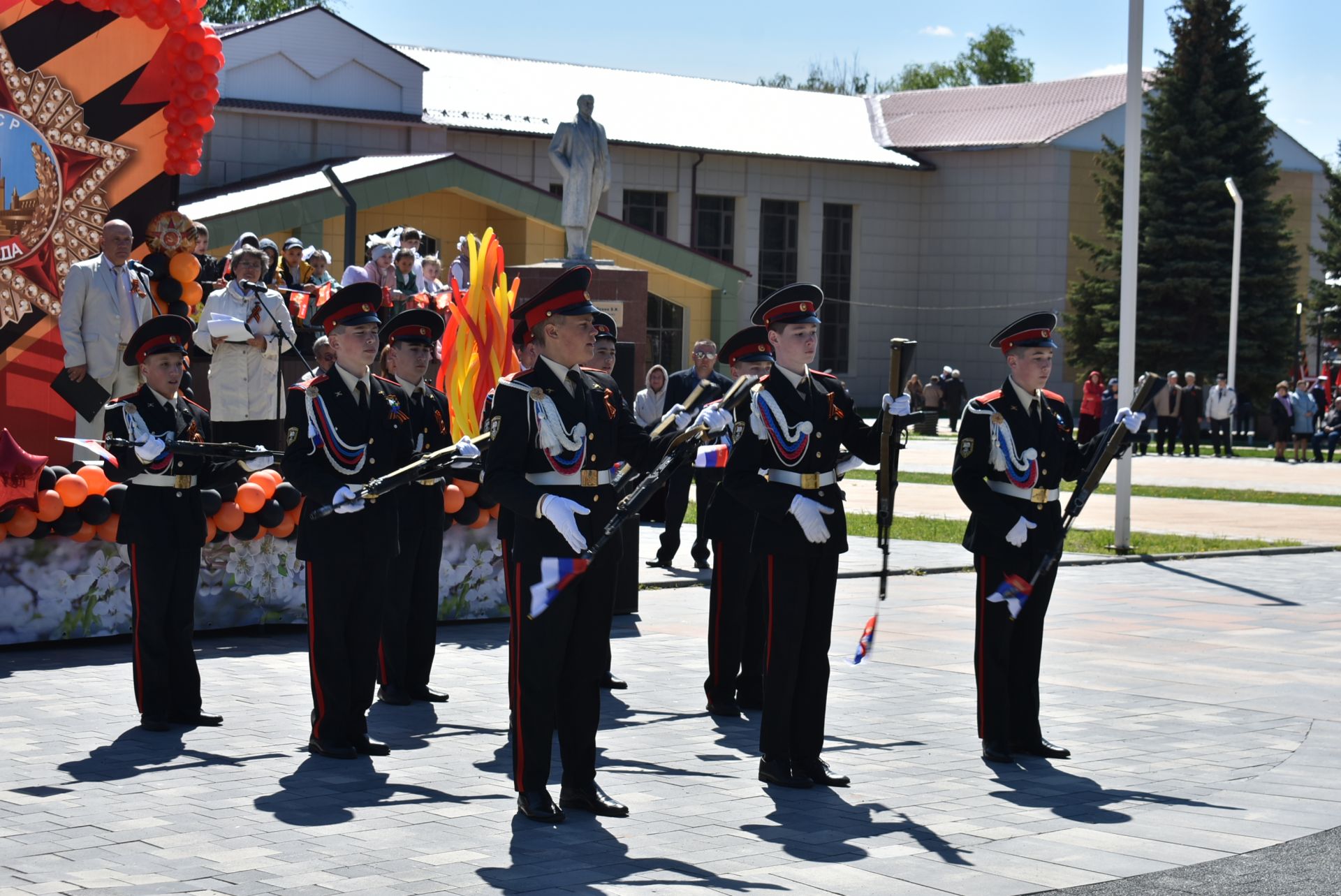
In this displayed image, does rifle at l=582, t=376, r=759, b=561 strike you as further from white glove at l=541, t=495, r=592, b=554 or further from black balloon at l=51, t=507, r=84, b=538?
black balloon at l=51, t=507, r=84, b=538

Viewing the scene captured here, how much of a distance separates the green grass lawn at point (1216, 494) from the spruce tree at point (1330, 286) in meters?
26.2

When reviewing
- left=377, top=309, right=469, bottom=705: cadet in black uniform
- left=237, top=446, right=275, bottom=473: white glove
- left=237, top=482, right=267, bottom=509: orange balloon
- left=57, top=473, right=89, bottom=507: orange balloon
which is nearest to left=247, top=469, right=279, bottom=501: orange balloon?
left=237, top=482, right=267, bottom=509: orange balloon

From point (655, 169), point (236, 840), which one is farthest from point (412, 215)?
point (236, 840)

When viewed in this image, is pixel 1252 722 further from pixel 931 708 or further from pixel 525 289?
pixel 525 289

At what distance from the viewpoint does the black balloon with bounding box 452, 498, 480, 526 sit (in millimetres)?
11867

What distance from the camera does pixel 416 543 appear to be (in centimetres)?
933

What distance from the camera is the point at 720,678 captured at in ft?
30.5

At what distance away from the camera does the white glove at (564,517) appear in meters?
6.68

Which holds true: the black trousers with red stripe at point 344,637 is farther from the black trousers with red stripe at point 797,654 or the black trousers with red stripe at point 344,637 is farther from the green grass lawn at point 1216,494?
the green grass lawn at point 1216,494

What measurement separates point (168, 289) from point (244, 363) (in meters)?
1.28

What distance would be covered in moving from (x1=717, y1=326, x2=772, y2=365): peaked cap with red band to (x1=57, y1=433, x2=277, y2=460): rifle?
2.39 meters

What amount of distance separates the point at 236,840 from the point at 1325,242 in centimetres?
5534

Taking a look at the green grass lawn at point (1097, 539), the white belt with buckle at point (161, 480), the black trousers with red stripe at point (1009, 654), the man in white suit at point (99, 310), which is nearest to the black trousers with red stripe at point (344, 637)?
the white belt with buckle at point (161, 480)

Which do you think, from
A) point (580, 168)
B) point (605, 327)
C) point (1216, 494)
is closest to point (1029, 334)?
point (605, 327)
